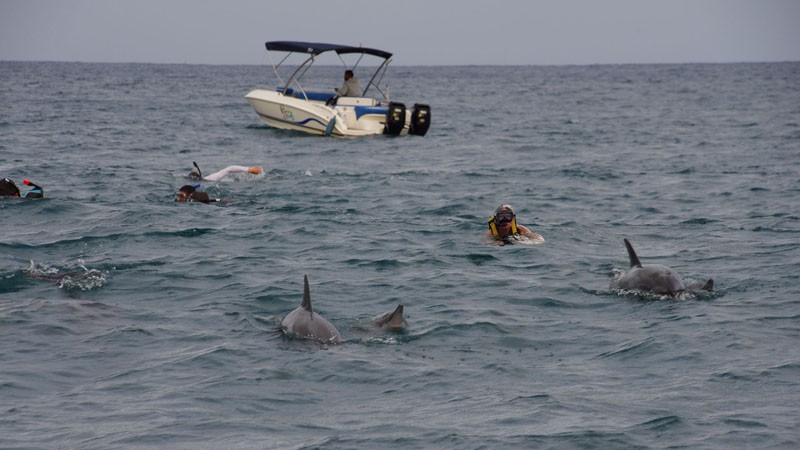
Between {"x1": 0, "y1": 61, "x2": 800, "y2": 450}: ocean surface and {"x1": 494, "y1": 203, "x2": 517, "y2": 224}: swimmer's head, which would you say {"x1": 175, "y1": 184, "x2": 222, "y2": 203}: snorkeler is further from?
{"x1": 494, "y1": 203, "x2": 517, "y2": 224}: swimmer's head

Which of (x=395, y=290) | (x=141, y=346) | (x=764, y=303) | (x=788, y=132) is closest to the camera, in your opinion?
(x=141, y=346)

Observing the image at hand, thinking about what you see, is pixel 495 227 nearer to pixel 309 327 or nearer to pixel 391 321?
pixel 391 321

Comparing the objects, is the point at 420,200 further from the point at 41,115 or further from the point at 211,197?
the point at 41,115

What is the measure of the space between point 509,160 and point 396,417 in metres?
20.9

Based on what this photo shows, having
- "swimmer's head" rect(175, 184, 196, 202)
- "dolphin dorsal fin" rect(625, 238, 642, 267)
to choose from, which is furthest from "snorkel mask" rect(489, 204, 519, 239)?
"swimmer's head" rect(175, 184, 196, 202)

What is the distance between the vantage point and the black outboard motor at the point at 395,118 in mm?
33469

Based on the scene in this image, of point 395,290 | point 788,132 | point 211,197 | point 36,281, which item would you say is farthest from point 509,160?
point 36,281

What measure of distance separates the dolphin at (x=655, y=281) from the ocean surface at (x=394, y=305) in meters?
0.14

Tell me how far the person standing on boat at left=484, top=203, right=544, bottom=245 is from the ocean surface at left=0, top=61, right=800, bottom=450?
0.31 meters

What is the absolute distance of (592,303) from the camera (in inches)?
476

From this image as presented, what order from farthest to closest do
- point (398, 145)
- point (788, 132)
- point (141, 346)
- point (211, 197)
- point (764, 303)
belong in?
point (788, 132) → point (398, 145) → point (211, 197) → point (764, 303) → point (141, 346)

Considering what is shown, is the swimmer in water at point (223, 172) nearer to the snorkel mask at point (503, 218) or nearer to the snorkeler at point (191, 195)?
the snorkeler at point (191, 195)

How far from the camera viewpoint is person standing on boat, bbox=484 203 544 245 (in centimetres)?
1517

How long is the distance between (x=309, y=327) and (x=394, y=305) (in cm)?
210
